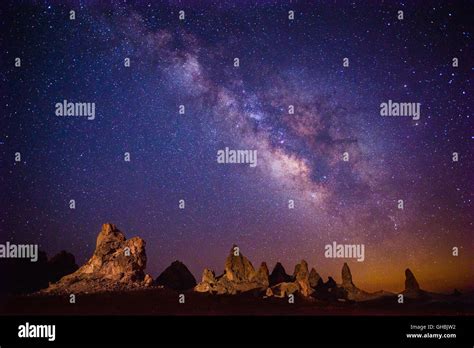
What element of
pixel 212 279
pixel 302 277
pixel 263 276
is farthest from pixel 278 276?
pixel 212 279

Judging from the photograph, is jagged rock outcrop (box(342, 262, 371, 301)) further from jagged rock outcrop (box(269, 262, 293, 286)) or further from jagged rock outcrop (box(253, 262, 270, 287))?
jagged rock outcrop (box(253, 262, 270, 287))

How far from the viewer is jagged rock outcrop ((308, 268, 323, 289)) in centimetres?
870

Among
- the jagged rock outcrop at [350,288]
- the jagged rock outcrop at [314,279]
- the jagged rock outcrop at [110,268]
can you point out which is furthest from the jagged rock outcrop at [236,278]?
the jagged rock outcrop at [350,288]

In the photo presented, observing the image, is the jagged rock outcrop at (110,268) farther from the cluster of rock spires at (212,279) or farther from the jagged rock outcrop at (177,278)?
the jagged rock outcrop at (177,278)

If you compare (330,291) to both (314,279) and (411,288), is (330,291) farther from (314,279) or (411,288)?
(411,288)

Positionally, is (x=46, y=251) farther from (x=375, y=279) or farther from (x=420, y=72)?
(x=420, y=72)

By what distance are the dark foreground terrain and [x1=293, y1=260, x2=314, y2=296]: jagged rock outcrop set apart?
0.62 feet

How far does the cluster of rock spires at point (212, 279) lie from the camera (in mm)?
8711

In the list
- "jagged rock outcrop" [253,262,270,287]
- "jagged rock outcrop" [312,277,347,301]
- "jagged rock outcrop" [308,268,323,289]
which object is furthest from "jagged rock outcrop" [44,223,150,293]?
"jagged rock outcrop" [312,277,347,301]

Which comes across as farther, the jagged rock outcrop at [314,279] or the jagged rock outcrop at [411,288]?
the jagged rock outcrop at [314,279]

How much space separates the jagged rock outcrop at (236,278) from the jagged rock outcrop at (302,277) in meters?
0.49

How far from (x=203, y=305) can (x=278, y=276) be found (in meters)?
1.31

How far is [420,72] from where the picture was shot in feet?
28.6

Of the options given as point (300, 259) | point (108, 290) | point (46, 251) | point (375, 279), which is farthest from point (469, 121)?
point (46, 251)
